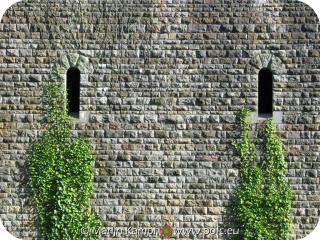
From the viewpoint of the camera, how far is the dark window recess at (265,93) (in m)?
9.16

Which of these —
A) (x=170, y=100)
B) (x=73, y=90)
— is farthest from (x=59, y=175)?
(x=170, y=100)

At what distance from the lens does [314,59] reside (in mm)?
8977

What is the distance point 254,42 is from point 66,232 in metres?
4.79

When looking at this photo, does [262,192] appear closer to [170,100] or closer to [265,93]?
[265,93]

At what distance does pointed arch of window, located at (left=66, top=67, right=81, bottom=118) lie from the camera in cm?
928

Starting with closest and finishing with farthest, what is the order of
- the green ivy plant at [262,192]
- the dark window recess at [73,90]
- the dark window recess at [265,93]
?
the green ivy plant at [262,192], the dark window recess at [265,93], the dark window recess at [73,90]

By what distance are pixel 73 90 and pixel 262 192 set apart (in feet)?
12.9

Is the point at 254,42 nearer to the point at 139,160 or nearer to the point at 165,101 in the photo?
the point at 165,101

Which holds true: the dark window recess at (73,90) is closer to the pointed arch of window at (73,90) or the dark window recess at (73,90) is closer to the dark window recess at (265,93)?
the pointed arch of window at (73,90)

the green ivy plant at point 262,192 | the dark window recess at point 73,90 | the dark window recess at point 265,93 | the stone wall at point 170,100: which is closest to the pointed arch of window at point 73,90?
the dark window recess at point 73,90

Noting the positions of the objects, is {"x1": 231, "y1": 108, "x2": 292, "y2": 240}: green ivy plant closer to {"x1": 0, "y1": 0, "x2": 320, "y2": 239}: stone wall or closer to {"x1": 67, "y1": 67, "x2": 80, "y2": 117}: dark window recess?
{"x1": 0, "y1": 0, "x2": 320, "y2": 239}: stone wall

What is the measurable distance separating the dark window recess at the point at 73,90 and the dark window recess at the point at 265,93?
3373 mm

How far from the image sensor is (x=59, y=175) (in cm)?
891

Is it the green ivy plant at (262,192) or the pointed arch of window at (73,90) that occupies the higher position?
the pointed arch of window at (73,90)
